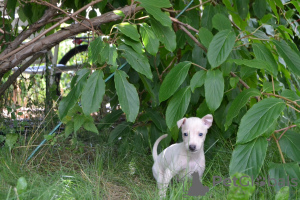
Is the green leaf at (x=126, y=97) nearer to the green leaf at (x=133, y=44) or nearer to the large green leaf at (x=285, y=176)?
the green leaf at (x=133, y=44)

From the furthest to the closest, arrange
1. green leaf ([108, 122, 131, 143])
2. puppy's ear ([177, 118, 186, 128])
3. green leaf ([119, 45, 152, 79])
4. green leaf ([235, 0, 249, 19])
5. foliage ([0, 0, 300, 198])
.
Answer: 1. green leaf ([108, 122, 131, 143])
2. green leaf ([235, 0, 249, 19])
3. puppy's ear ([177, 118, 186, 128])
4. green leaf ([119, 45, 152, 79])
5. foliage ([0, 0, 300, 198])

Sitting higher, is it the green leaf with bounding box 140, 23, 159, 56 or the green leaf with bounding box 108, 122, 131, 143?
the green leaf with bounding box 140, 23, 159, 56

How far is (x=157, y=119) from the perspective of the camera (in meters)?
2.29

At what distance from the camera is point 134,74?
237 cm

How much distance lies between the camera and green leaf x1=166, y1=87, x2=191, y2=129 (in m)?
1.74

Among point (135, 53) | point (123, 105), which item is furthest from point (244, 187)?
point (135, 53)

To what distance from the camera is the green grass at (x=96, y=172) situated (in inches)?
68.0

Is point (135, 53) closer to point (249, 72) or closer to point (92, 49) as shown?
point (92, 49)

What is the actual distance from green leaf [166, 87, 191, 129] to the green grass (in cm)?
27

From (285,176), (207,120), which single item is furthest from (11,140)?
(285,176)

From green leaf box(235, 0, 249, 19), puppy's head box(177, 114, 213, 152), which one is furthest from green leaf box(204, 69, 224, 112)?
green leaf box(235, 0, 249, 19)

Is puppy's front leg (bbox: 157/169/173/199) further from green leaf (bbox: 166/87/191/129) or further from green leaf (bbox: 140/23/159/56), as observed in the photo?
green leaf (bbox: 140/23/159/56)

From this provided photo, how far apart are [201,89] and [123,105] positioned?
700 millimetres

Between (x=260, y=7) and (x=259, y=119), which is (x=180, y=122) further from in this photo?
(x=260, y=7)
